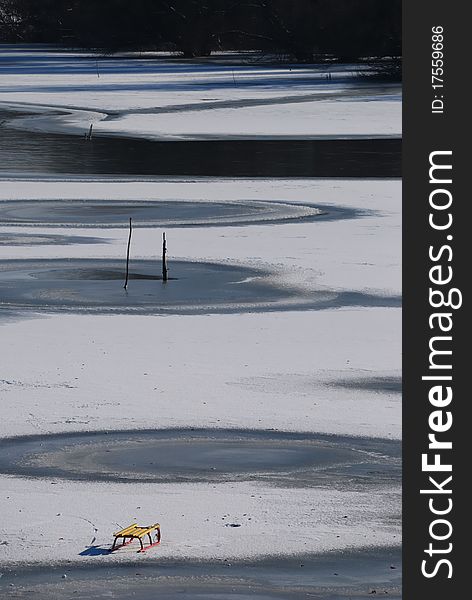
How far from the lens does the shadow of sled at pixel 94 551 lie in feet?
21.3

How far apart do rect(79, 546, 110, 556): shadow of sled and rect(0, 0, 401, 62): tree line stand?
208 ft

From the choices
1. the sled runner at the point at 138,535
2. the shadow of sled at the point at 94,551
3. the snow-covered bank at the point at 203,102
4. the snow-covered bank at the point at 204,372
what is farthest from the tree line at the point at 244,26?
the shadow of sled at the point at 94,551

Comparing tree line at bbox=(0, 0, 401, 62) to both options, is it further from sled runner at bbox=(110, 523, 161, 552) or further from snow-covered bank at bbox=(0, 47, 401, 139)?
sled runner at bbox=(110, 523, 161, 552)

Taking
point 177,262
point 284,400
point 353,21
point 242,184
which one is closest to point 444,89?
point 284,400

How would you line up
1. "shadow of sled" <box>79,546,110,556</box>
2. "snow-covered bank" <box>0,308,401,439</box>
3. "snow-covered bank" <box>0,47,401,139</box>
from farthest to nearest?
"snow-covered bank" <box>0,47,401,139</box>
"snow-covered bank" <box>0,308,401,439</box>
"shadow of sled" <box>79,546,110,556</box>

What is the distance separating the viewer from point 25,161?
24484 mm

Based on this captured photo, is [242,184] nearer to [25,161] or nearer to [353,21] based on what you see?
[25,161]

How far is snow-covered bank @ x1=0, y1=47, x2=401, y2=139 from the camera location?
3177cm

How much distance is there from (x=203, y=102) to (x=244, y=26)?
2139 inches

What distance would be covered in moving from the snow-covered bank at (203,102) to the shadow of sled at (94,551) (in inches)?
923

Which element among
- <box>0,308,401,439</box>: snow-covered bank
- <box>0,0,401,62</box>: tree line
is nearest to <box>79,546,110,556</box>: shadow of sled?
<box>0,308,401,439</box>: snow-covered bank

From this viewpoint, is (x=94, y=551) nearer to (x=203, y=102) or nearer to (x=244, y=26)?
(x=203, y=102)

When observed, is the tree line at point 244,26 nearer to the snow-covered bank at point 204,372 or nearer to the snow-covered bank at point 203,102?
the snow-covered bank at point 203,102

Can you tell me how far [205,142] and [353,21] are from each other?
4498 cm
